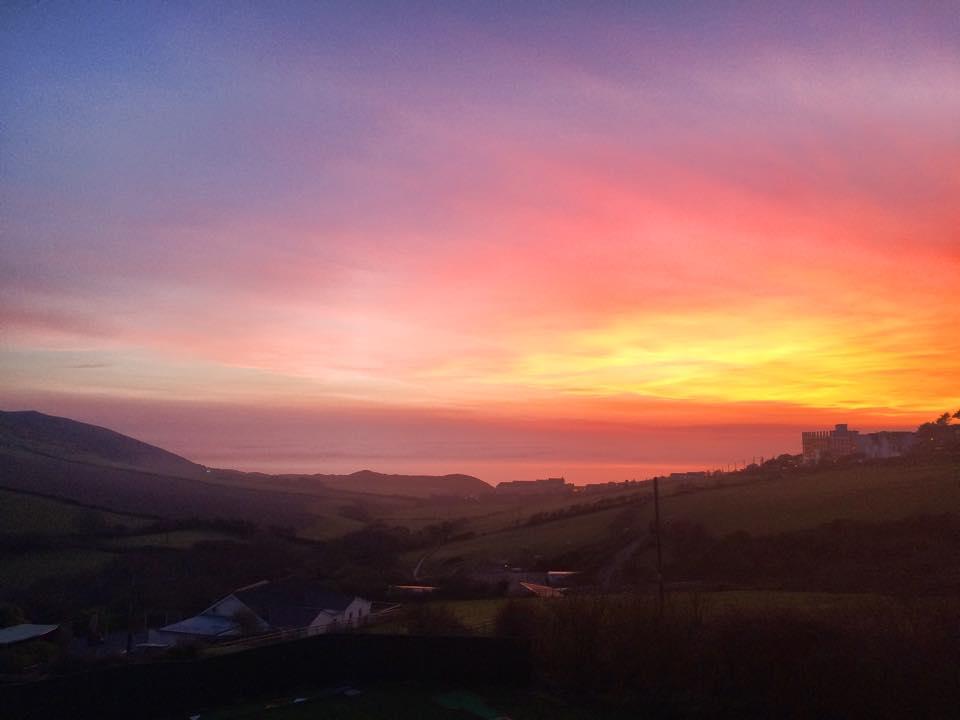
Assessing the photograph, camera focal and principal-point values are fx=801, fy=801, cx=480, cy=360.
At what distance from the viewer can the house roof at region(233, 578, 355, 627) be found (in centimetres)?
2180

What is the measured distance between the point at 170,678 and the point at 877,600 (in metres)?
11.5

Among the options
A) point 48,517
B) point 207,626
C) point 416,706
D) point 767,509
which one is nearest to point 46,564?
point 48,517

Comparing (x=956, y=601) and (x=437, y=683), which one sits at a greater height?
(x=956, y=601)

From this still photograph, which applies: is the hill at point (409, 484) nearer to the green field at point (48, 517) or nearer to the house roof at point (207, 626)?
the green field at point (48, 517)

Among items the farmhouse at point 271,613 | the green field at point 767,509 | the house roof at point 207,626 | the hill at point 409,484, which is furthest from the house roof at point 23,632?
the hill at point 409,484

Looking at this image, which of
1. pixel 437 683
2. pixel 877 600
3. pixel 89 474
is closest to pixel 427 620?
pixel 437 683

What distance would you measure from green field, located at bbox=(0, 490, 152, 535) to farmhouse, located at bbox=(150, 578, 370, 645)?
1173cm

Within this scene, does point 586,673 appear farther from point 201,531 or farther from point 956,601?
point 201,531

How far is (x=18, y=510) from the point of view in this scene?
3200 centimetres

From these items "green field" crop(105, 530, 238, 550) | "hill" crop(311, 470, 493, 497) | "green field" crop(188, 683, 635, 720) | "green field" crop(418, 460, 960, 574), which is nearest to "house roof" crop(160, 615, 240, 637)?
"green field" crop(188, 683, 635, 720)

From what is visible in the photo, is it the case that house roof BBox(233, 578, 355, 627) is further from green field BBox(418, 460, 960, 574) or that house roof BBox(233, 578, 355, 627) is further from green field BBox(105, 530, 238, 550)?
green field BBox(105, 530, 238, 550)

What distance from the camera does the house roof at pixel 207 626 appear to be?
19859 mm

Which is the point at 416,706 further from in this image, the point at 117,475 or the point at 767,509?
the point at 117,475

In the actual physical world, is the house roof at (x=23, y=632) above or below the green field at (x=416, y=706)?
below
